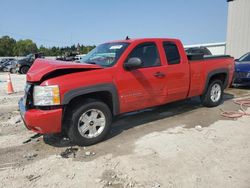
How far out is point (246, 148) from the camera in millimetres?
4074

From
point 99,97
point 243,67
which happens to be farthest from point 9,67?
point 99,97

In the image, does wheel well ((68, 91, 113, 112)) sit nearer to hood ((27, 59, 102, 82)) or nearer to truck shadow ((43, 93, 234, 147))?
hood ((27, 59, 102, 82))

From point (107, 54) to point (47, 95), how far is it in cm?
165

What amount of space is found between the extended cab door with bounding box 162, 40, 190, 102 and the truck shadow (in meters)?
0.70

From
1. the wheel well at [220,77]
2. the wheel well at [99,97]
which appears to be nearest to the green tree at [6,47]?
the wheel well at [220,77]

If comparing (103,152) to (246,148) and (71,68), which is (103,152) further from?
(246,148)

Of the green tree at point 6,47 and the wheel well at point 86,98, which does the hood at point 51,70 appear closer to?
the wheel well at point 86,98

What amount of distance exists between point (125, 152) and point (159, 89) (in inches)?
66.8

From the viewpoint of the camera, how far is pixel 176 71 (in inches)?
213

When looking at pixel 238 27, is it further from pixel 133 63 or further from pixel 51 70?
pixel 51 70

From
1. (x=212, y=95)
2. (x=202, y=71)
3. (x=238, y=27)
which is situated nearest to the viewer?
(x=202, y=71)

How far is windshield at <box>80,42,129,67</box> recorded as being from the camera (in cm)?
465

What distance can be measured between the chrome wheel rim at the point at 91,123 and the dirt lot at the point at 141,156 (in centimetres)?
25

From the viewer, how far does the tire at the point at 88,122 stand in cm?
412
